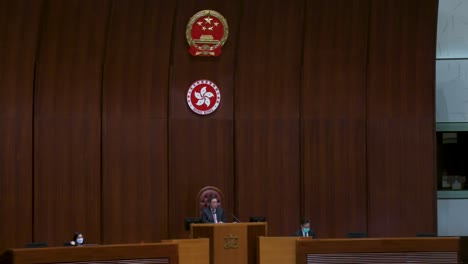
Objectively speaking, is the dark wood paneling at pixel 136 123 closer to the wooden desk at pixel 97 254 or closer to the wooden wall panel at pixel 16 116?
the wooden wall panel at pixel 16 116

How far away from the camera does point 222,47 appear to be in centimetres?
1359

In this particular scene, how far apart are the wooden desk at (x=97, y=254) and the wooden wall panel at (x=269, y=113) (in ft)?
21.8

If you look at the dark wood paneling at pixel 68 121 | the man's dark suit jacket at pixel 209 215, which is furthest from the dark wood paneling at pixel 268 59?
the dark wood paneling at pixel 68 121

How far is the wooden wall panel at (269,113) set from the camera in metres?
13.5

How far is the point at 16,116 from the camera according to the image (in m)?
12.7

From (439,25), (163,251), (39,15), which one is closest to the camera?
(163,251)

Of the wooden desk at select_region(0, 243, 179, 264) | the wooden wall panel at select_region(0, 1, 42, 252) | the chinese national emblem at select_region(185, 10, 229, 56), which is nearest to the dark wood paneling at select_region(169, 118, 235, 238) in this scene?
the chinese national emblem at select_region(185, 10, 229, 56)

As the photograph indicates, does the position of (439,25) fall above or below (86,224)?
above

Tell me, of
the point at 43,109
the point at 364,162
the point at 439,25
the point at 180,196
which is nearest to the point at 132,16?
the point at 43,109

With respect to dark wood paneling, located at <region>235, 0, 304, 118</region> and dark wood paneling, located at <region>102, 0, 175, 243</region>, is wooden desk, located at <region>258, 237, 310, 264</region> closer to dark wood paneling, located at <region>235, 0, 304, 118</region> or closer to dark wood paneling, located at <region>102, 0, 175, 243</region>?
dark wood paneling, located at <region>102, 0, 175, 243</region>

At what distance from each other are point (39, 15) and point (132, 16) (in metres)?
1.59

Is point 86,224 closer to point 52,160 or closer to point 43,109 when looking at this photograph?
point 52,160

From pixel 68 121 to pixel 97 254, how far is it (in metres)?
6.58

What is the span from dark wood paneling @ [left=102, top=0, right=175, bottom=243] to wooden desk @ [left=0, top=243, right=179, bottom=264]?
6.30 meters
